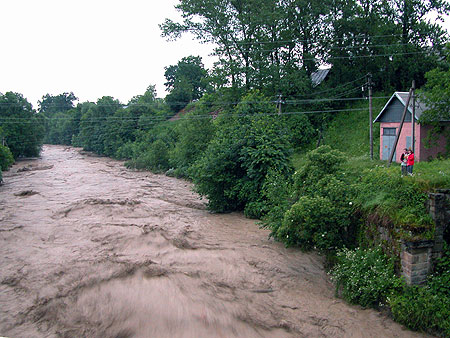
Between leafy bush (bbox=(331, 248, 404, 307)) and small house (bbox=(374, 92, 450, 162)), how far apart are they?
37.8ft

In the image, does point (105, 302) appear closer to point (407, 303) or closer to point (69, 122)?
point (407, 303)

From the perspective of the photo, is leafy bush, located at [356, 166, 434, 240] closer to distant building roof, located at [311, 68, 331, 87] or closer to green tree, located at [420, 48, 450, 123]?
green tree, located at [420, 48, 450, 123]

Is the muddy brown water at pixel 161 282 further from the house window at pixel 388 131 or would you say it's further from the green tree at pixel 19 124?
the green tree at pixel 19 124

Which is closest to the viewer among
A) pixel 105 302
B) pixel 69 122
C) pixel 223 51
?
pixel 105 302

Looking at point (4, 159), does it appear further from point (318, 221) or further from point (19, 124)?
point (318, 221)

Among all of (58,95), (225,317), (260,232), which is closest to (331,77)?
(260,232)

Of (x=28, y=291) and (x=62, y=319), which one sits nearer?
(x=62, y=319)

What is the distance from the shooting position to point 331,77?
112 feet

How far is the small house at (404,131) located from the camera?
20.8 m

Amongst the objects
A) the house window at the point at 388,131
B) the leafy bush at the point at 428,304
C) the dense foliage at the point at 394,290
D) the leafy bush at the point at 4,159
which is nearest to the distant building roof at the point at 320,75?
the house window at the point at 388,131

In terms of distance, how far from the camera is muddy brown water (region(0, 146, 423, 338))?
8266 millimetres

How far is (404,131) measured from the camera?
2239 cm

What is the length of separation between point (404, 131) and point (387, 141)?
56.0 inches

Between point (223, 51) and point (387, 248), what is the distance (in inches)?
1082
